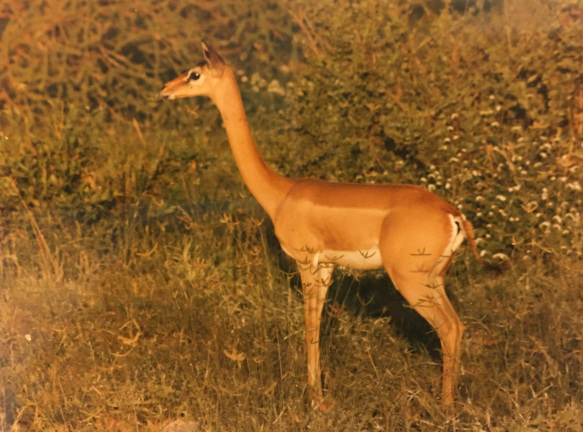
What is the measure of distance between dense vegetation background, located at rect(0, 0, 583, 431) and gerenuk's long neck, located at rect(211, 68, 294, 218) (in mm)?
221

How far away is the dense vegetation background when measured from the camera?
360 centimetres

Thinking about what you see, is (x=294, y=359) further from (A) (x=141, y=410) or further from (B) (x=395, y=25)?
(B) (x=395, y=25)

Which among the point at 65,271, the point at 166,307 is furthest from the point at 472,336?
the point at 65,271

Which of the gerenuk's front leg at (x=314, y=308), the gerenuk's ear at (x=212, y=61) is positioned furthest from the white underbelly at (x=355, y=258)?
the gerenuk's ear at (x=212, y=61)

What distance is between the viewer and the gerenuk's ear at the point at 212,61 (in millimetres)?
3619

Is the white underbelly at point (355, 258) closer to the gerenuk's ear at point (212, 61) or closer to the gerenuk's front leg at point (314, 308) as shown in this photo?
the gerenuk's front leg at point (314, 308)

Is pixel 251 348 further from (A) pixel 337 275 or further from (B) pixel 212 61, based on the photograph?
(B) pixel 212 61

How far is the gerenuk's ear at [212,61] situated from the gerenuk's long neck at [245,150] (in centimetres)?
3

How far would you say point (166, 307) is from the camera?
4379 millimetres

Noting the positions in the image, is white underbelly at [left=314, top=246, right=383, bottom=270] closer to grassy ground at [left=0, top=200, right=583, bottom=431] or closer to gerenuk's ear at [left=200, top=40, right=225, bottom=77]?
grassy ground at [left=0, top=200, right=583, bottom=431]

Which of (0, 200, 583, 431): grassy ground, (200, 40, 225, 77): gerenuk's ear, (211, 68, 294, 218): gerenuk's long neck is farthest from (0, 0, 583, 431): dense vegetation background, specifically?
(200, 40, 225, 77): gerenuk's ear

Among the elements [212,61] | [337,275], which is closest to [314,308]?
[337,275]

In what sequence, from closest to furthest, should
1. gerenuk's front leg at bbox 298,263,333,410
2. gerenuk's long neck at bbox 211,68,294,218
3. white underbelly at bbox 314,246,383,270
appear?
white underbelly at bbox 314,246,383,270
gerenuk's front leg at bbox 298,263,333,410
gerenuk's long neck at bbox 211,68,294,218

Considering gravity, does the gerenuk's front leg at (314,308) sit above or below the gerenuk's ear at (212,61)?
below
